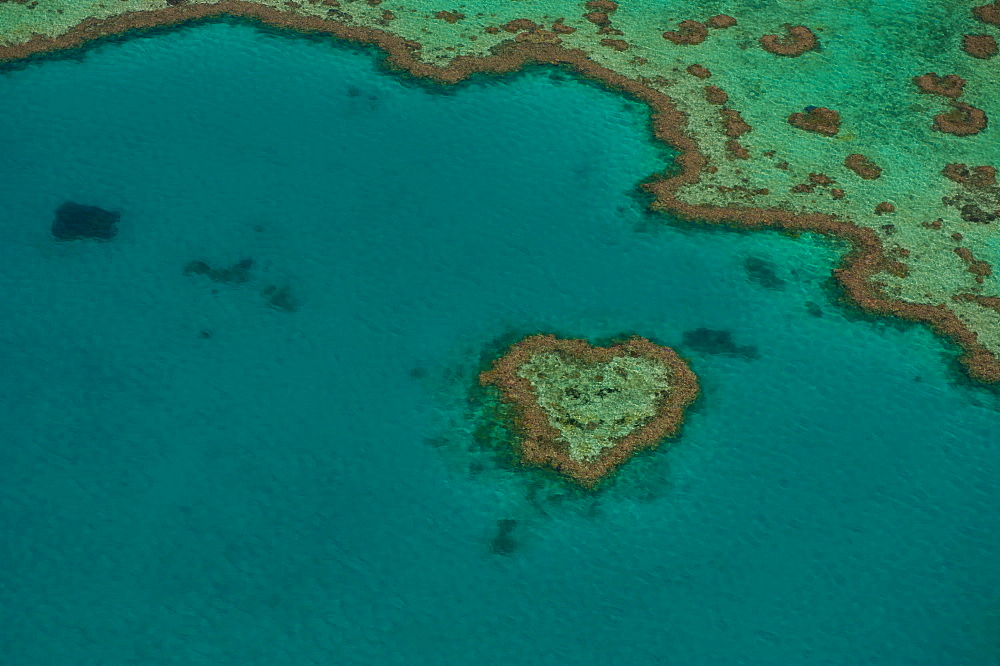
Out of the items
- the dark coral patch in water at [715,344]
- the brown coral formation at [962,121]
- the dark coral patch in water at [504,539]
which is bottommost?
the dark coral patch in water at [504,539]

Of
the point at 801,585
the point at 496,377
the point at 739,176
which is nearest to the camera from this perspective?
the point at 801,585

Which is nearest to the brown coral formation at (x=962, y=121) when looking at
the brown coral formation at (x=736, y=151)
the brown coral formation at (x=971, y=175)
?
the brown coral formation at (x=971, y=175)

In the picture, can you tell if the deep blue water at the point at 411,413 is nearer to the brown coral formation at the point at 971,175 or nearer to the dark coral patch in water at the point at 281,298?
the dark coral patch in water at the point at 281,298

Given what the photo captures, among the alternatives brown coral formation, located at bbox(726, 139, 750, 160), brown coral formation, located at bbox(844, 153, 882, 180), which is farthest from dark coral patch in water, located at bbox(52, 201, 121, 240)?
brown coral formation, located at bbox(844, 153, 882, 180)

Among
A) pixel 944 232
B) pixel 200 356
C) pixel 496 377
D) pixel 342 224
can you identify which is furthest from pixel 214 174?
pixel 944 232

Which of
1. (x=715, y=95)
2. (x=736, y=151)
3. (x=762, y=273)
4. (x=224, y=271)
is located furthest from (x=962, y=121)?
(x=224, y=271)

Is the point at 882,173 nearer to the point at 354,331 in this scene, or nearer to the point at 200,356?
the point at 354,331

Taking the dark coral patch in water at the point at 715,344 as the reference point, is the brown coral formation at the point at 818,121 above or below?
above
